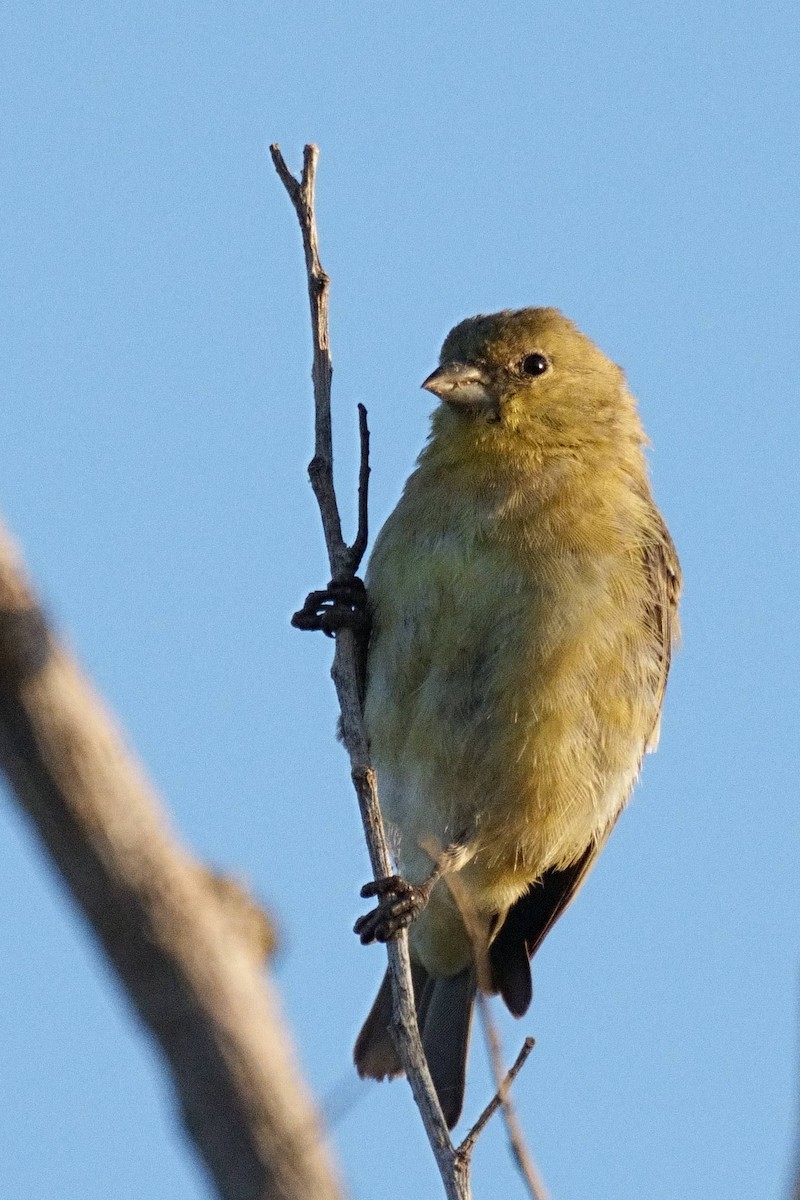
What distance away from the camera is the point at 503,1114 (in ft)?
11.5

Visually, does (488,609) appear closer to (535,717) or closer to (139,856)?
(535,717)

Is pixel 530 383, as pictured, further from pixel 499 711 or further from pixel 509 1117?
pixel 509 1117

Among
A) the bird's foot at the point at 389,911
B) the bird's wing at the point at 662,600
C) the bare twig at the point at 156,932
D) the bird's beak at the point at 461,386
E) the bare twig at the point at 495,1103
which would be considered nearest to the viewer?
the bare twig at the point at 156,932

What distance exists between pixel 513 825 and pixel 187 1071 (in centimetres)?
464

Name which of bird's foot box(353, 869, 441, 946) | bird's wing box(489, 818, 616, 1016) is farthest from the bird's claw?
bird's wing box(489, 818, 616, 1016)

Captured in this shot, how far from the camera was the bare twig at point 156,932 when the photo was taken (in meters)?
1.43

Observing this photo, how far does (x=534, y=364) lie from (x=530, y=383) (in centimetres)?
14

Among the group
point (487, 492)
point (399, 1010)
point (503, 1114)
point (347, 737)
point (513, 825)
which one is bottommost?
point (503, 1114)

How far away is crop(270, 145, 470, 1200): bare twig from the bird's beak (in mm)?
1195

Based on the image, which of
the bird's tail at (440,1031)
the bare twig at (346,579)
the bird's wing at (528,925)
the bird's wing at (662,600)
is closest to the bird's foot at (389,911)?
the bare twig at (346,579)

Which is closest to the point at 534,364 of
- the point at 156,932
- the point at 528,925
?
the point at 528,925

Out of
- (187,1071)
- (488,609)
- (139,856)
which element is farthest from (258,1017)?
(488,609)

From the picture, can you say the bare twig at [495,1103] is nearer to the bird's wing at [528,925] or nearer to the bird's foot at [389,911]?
the bird's foot at [389,911]

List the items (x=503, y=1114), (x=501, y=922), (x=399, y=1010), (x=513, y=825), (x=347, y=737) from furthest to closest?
1. (x=501, y=922)
2. (x=513, y=825)
3. (x=347, y=737)
4. (x=399, y=1010)
5. (x=503, y=1114)
